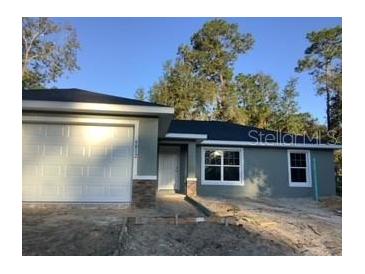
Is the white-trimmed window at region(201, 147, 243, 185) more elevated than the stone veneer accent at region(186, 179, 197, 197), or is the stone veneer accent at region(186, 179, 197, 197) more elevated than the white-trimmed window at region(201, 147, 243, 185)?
the white-trimmed window at region(201, 147, 243, 185)

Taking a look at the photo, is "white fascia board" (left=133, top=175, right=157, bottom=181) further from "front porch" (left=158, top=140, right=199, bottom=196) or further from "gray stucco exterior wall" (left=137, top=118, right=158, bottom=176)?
"front porch" (left=158, top=140, right=199, bottom=196)

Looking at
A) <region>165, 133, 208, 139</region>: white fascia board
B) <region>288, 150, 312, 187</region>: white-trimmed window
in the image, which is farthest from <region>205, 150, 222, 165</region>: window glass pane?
<region>288, 150, 312, 187</region>: white-trimmed window

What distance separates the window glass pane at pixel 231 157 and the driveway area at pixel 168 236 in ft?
21.0

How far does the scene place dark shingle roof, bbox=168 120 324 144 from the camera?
14.3 m

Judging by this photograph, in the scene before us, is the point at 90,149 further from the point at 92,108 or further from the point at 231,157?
the point at 231,157

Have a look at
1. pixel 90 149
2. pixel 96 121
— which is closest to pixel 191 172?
pixel 90 149

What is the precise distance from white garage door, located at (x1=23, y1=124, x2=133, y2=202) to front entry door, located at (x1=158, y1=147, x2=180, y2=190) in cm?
595

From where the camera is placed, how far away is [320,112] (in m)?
29.7

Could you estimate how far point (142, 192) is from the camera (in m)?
8.73

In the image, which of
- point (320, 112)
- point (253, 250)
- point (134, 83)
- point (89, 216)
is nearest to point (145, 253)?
point (253, 250)

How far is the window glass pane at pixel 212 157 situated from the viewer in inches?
549

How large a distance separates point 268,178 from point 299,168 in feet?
4.86

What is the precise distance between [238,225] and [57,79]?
24.8 meters
